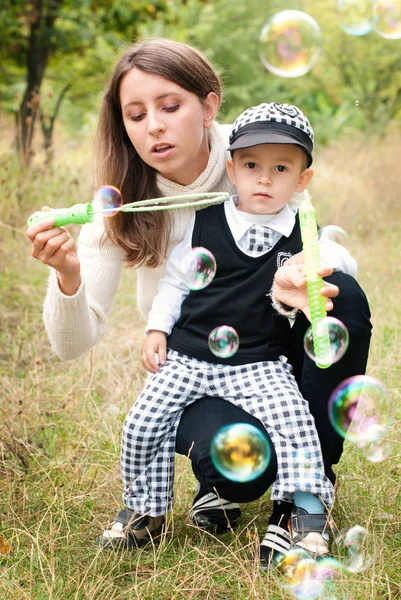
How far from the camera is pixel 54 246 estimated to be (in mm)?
1830

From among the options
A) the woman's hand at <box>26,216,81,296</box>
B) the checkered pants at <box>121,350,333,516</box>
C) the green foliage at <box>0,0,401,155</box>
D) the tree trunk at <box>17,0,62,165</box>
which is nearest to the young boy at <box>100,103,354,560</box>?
the checkered pants at <box>121,350,333,516</box>

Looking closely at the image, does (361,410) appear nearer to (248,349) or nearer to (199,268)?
(248,349)

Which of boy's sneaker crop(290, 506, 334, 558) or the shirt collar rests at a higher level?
the shirt collar

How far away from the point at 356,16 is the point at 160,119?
1733 mm

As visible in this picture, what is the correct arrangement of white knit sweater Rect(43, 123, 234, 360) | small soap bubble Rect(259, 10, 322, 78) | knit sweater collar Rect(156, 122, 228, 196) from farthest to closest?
small soap bubble Rect(259, 10, 322, 78), knit sweater collar Rect(156, 122, 228, 196), white knit sweater Rect(43, 123, 234, 360)

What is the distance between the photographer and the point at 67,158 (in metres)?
8.23

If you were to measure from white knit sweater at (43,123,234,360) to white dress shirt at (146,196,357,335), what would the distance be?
0.11 meters

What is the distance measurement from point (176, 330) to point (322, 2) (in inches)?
598

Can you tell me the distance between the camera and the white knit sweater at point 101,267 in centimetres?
215

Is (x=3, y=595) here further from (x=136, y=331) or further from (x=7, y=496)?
(x=136, y=331)

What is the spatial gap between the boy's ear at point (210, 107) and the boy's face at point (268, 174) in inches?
9.3

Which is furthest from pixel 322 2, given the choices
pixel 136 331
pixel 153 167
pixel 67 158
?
pixel 153 167

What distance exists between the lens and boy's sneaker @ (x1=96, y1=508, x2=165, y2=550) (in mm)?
2008

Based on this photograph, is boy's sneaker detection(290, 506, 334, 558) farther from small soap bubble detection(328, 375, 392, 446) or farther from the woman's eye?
the woman's eye
